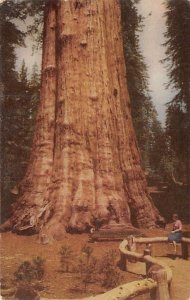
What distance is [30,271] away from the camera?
608 cm

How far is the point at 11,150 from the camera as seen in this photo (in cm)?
962

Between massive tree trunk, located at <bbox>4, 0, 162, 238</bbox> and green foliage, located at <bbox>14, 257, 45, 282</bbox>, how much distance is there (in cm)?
131

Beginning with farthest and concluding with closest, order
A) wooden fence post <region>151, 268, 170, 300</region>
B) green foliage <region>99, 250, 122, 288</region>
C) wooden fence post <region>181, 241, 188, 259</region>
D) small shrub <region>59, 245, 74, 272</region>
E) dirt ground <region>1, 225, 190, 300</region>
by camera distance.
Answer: wooden fence post <region>181, 241, 188, 259</region>
small shrub <region>59, 245, 74, 272</region>
green foliage <region>99, 250, 122, 288</region>
dirt ground <region>1, 225, 190, 300</region>
wooden fence post <region>151, 268, 170, 300</region>

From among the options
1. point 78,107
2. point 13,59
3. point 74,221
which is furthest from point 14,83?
point 74,221

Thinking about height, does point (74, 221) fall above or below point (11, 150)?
below

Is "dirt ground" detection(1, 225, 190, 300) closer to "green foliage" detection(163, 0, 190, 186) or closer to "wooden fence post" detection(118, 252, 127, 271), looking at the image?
"wooden fence post" detection(118, 252, 127, 271)

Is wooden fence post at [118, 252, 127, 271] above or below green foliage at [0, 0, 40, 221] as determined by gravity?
below

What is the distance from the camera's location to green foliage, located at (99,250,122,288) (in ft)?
19.2

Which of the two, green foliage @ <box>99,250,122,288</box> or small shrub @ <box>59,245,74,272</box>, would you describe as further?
small shrub @ <box>59,245,74,272</box>

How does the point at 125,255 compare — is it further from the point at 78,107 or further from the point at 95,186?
the point at 78,107

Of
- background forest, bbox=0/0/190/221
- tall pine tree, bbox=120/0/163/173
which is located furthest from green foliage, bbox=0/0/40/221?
tall pine tree, bbox=120/0/163/173

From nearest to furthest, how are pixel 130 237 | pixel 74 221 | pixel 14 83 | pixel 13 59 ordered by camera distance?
1. pixel 130 237
2. pixel 74 221
3. pixel 13 59
4. pixel 14 83

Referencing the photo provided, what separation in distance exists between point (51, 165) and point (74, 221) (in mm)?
1256

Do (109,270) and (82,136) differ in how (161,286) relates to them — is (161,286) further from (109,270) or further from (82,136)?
(82,136)
